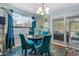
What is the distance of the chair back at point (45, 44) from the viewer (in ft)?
6.62

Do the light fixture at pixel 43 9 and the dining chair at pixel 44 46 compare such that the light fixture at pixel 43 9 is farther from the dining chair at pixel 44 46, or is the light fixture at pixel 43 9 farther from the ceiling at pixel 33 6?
the dining chair at pixel 44 46

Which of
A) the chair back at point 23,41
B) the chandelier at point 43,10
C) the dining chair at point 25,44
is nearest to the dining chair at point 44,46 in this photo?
the dining chair at point 25,44

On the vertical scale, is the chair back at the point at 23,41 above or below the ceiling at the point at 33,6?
below

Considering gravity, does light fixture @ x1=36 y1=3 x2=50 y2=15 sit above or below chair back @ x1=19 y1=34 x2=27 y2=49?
above

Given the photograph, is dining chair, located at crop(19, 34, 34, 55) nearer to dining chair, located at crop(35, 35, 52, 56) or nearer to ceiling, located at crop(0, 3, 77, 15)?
dining chair, located at crop(35, 35, 52, 56)

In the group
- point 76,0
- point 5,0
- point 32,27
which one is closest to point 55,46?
point 32,27

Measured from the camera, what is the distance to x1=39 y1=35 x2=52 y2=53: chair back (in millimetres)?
2017

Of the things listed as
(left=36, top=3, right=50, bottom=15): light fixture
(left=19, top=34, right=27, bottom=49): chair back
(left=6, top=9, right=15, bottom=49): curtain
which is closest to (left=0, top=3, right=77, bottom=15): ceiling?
(left=36, top=3, right=50, bottom=15): light fixture

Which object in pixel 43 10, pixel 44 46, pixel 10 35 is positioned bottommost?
pixel 44 46

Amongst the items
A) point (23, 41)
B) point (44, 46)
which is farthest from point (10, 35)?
point (44, 46)

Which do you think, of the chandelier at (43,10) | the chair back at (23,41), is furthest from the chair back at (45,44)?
the chandelier at (43,10)

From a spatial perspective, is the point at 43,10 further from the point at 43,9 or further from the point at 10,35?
the point at 10,35

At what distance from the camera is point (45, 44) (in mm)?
2029

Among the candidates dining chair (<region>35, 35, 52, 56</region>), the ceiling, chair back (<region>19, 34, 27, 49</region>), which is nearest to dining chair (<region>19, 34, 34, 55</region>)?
chair back (<region>19, 34, 27, 49</region>)
